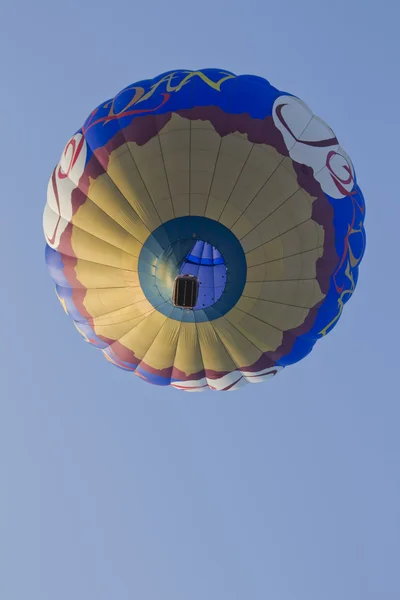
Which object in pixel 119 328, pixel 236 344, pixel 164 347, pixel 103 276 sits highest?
pixel 103 276

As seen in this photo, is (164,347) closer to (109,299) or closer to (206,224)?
(109,299)

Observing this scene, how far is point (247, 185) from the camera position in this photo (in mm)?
16234

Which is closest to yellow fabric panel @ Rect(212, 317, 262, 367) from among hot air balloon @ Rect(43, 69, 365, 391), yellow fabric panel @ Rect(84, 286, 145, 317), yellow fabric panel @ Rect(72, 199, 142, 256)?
hot air balloon @ Rect(43, 69, 365, 391)

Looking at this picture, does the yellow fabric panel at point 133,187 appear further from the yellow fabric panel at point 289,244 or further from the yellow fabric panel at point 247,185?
the yellow fabric panel at point 289,244

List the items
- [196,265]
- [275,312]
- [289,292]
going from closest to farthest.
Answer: [289,292], [275,312], [196,265]

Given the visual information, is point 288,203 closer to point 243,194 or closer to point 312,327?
point 243,194

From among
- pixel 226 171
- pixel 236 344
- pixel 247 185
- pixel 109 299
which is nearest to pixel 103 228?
pixel 109 299

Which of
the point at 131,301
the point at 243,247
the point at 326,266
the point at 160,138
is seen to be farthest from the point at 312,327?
the point at 160,138

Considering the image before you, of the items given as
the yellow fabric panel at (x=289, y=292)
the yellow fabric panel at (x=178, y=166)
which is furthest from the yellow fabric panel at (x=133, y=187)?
the yellow fabric panel at (x=289, y=292)

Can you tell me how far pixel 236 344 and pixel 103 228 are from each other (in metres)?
3.56

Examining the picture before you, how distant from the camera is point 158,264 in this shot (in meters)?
16.8

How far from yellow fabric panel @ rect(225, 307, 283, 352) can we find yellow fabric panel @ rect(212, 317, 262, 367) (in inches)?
3.8

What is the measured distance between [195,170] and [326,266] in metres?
3.26

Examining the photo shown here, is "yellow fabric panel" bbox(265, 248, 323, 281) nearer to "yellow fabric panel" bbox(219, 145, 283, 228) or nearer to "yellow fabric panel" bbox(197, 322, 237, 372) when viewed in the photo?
"yellow fabric panel" bbox(219, 145, 283, 228)
